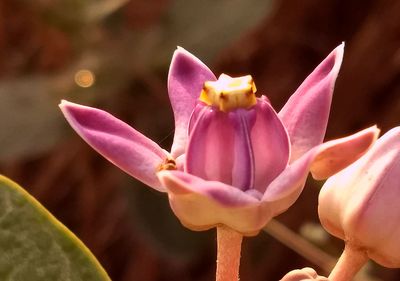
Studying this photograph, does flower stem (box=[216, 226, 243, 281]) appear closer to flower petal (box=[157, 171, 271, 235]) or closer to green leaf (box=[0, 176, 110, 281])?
flower petal (box=[157, 171, 271, 235])

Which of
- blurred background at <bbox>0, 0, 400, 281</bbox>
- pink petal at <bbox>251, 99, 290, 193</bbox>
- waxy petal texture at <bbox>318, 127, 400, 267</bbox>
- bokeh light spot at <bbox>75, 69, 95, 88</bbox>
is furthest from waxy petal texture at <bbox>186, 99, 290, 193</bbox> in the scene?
bokeh light spot at <bbox>75, 69, 95, 88</bbox>

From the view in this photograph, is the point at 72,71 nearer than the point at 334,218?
No

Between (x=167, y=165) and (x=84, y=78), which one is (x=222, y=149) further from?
(x=84, y=78)

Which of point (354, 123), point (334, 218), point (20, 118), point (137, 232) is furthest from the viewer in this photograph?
point (354, 123)

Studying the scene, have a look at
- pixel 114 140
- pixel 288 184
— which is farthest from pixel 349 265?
pixel 114 140

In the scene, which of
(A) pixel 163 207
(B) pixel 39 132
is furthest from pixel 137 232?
(B) pixel 39 132

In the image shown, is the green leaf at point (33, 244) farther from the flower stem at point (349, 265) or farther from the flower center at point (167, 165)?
the flower stem at point (349, 265)

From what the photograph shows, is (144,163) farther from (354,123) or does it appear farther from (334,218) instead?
(354,123)

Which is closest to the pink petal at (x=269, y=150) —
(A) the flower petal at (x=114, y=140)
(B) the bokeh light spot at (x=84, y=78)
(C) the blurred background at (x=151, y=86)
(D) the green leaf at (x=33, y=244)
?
(A) the flower petal at (x=114, y=140)
